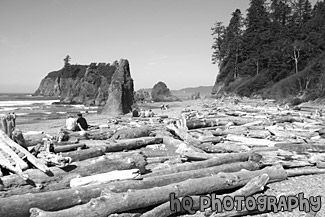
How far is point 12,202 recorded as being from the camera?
3.98 metres

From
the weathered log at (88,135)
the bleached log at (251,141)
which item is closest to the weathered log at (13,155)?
the weathered log at (88,135)

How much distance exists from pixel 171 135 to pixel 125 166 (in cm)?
584

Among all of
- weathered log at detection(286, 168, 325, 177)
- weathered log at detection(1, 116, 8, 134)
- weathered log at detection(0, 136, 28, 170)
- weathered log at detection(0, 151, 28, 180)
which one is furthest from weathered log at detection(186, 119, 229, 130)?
weathered log at detection(0, 151, 28, 180)

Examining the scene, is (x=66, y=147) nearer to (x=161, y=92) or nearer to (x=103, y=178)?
(x=103, y=178)

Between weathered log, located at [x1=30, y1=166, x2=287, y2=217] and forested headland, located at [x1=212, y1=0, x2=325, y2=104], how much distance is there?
2454 centimetres

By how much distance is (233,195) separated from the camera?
4.93 m

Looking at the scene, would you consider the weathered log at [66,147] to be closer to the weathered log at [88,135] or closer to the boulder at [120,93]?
the weathered log at [88,135]

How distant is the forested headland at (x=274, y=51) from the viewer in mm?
34541

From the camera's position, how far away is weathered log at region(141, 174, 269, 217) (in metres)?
4.38

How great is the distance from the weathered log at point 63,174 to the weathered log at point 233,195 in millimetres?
1755

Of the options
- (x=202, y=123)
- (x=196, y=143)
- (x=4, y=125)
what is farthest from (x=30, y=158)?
(x=202, y=123)

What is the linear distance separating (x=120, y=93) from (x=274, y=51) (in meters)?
31.0

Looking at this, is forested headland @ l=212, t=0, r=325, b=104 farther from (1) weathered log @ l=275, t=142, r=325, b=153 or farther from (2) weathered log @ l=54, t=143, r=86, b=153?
(2) weathered log @ l=54, t=143, r=86, b=153

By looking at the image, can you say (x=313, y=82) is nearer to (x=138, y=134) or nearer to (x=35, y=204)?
(x=138, y=134)
